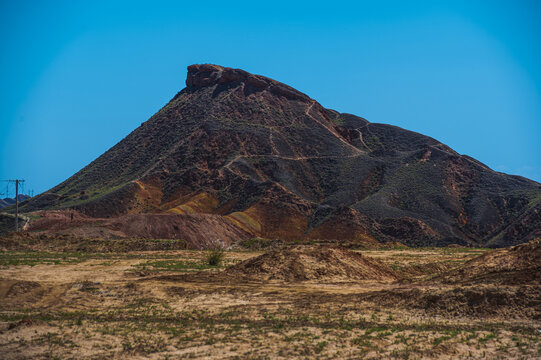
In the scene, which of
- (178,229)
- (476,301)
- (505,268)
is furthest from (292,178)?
(476,301)

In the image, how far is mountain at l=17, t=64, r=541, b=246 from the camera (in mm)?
68000

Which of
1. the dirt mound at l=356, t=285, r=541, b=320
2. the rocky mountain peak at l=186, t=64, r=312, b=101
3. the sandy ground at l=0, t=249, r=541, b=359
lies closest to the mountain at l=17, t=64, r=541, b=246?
the rocky mountain peak at l=186, t=64, r=312, b=101

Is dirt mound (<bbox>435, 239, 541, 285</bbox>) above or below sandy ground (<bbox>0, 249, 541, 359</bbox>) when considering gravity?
above

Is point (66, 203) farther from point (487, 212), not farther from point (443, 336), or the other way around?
point (443, 336)

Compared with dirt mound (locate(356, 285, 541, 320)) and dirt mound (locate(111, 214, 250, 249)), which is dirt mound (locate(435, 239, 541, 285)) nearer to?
dirt mound (locate(356, 285, 541, 320))

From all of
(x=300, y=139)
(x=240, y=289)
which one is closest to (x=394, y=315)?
(x=240, y=289)

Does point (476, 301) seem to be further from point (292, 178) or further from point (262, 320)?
point (292, 178)

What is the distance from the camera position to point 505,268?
18406 mm

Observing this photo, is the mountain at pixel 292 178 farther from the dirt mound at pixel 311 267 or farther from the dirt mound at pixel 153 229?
the dirt mound at pixel 311 267

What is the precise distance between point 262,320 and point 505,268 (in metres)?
8.74

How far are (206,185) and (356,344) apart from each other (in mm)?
67453

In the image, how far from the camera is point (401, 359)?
39.3 feet

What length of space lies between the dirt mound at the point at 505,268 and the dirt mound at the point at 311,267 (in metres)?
6.03

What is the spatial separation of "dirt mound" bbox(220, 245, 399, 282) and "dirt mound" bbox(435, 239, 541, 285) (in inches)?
237
